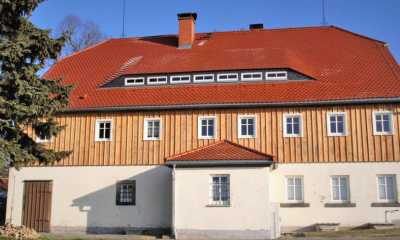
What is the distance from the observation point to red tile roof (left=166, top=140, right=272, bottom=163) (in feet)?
69.2

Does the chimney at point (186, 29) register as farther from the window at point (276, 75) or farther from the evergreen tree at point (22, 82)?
the evergreen tree at point (22, 82)

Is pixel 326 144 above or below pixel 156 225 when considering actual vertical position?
above

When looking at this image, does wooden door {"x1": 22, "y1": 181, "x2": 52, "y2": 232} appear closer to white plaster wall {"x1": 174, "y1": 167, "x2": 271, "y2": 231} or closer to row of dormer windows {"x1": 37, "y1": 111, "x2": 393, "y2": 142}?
row of dormer windows {"x1": 37, "y1": 111, "x2": 393, "y2": 142}

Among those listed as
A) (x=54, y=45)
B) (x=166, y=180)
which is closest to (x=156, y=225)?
(x=166, y=180)

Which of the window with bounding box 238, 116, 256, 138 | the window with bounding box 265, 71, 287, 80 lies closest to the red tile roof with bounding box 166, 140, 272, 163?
the window with bounding box 238, 116, 256, 138

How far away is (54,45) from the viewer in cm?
1727

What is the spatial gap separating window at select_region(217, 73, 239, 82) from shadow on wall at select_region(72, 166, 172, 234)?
513 cm

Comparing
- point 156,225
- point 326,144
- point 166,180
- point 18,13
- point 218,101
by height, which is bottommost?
point 156,225

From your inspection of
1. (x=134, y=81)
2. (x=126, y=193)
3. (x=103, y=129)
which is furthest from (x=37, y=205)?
(x=134, y=81)

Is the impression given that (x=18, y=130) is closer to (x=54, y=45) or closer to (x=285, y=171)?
(x=54, y=45)

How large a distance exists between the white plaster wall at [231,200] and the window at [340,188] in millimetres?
3818

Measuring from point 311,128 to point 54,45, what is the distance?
11.8 meters

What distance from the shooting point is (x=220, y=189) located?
2131 centimetres

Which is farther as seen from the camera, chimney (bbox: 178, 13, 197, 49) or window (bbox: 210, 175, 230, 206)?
chimney (bbox: 178, 13, 197, 49)
